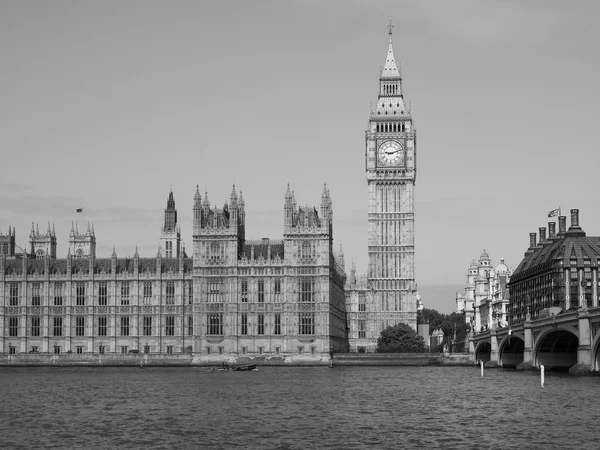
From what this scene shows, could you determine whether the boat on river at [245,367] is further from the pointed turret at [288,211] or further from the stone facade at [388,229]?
the stone facade at [388,229]

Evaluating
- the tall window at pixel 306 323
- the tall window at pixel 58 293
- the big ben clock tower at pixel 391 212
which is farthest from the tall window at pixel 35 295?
the big ben clock tower at pixel 391 212

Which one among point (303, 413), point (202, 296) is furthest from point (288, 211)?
point (303, 413)

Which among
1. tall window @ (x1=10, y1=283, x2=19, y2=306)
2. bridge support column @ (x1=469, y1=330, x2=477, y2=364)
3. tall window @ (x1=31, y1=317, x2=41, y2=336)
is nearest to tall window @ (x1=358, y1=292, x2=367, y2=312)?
bridge support column @ (x1=469, y1=330, x2=477, y2=364)

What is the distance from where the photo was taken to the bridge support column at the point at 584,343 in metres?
100.0

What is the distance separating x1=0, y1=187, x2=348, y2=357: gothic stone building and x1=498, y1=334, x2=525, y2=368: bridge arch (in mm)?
24071

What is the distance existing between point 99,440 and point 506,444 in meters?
21.6

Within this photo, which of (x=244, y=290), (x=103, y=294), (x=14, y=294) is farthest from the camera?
(x=14, y=294)

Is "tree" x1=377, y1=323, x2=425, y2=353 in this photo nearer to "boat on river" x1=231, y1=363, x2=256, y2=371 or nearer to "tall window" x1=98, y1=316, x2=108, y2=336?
"boat on river" x1=231, y1=363, x2=256, y2=371

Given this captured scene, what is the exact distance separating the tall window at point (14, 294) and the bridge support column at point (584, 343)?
298 feet

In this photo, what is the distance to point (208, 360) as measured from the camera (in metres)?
154

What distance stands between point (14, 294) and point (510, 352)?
72117 mm

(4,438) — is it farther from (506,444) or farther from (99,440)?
(506,444)

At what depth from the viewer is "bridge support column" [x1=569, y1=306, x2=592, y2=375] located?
9997 cm

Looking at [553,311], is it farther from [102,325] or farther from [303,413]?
[303,413]
